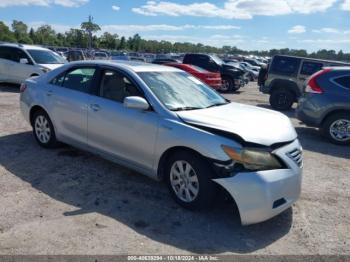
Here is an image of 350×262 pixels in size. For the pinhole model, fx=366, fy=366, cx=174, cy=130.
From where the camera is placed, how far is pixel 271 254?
3.47m

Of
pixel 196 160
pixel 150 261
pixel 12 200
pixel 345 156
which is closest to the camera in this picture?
pixel 150 261

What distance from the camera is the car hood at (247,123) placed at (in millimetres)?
3920

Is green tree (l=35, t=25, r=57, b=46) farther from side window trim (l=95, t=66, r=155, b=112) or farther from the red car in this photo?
side window trim (l=95, t=66, r=155, b=112)

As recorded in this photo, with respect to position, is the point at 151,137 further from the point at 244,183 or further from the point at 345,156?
the point at 345,156

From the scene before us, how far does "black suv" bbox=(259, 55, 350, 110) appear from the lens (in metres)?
13.3

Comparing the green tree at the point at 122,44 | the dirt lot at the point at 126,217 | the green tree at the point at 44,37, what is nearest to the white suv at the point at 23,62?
the dirt lot at the point at 126,217

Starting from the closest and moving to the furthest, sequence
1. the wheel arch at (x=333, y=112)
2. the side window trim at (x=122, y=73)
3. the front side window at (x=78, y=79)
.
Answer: the side window trim at (x=122, y=73) < the front side window at (x=78, y=79) < the wheel arch at (x=333, y=112)

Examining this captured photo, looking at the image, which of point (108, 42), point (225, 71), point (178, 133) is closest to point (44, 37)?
point (108, 42)

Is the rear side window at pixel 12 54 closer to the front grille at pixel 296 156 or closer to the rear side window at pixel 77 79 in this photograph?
the rear side window at pixel 77 79

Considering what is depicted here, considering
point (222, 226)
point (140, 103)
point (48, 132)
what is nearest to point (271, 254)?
point (222, 226)

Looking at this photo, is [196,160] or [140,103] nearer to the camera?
[196,160]

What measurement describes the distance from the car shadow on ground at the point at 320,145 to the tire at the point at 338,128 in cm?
17

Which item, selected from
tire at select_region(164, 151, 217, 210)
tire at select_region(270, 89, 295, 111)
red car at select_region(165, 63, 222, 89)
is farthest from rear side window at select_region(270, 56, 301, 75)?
tire at select_region(164, 151, 217, 210)

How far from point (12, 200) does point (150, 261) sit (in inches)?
79.2
